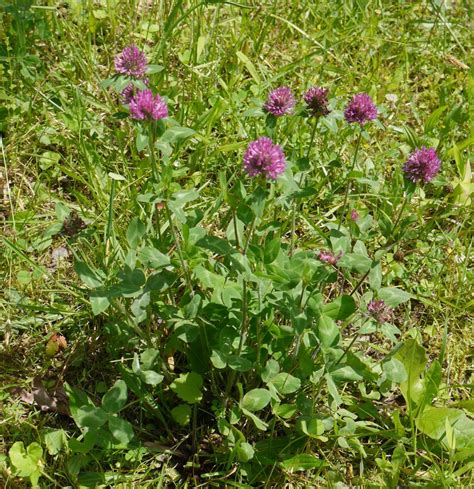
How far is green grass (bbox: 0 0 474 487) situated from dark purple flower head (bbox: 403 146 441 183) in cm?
15

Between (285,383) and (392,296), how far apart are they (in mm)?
400

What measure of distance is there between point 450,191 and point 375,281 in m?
1.23

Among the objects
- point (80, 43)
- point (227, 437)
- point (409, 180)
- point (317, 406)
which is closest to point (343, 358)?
point (317, 406)

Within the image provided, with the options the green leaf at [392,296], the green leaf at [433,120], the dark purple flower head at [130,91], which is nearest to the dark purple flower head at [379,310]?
the green leaf at [392,296]

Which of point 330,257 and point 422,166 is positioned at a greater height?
point 422,166

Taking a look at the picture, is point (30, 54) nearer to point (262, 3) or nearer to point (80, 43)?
point (80, 43)

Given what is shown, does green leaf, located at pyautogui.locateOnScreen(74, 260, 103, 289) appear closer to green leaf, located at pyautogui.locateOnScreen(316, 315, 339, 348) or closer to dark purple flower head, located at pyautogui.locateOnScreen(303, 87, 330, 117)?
green leaf, located at pyautogui.locateOnScreen(316, 315, 339, 348)

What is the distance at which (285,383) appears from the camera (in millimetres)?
1963

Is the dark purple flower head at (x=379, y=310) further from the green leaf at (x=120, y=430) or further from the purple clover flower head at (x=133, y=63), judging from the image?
the purple clover flower head at (x=133, y=63)

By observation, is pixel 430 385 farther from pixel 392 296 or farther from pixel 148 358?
pixel 148 358

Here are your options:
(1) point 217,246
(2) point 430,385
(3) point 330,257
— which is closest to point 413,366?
(2) point 430,385

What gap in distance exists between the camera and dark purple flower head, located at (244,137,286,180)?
1692 mm

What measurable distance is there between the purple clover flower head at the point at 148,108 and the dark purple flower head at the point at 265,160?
0.25 m

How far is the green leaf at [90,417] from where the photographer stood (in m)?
1.84
